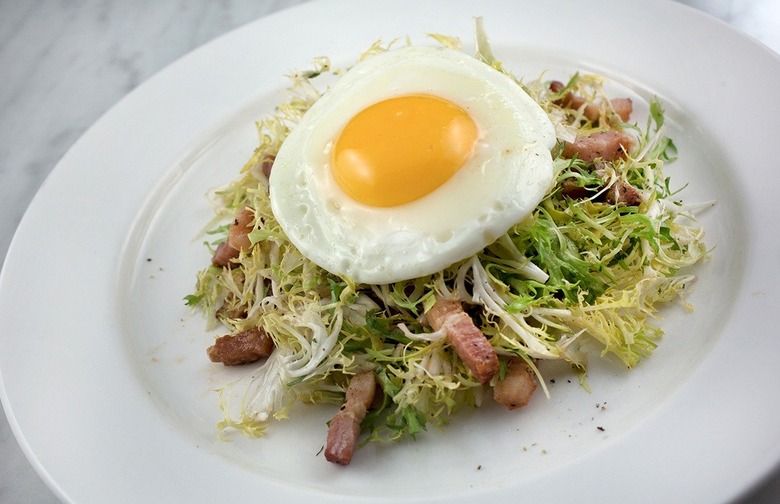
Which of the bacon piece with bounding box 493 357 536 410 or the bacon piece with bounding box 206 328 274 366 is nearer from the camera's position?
the bacon piece with bounding box 493 357 536 410

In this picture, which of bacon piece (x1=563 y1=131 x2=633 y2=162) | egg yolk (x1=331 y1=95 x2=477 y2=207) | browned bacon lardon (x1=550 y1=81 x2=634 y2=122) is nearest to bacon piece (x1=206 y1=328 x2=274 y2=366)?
egg yolk (x1=331 y1=95 x2=477 y2=207)

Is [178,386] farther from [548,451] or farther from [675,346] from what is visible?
[675,346]

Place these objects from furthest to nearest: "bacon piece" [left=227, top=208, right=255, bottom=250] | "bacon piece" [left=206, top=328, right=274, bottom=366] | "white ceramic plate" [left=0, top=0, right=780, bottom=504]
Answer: "bacon piece" [left=227, top=208, right=255, bottom=250]
"bacon piece" [left=206, top=328, right=274, bottom=366]
"white ceramic plate" [left=0, top=0, right=780, bottom=504]

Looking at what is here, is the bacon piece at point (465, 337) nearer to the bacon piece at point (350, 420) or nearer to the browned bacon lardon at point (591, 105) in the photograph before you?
the bacon piece at point (350, 420)

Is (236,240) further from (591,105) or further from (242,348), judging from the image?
(591,105)

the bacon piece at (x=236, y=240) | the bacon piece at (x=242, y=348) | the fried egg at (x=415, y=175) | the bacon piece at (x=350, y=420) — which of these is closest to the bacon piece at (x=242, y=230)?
the bacon piece at (x=236, y=240)

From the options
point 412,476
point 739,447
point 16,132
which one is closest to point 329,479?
point 412,476

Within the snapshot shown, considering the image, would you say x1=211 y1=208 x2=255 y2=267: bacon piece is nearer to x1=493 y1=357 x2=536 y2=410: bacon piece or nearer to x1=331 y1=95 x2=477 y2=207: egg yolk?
x1=331 y1=95 x2=477 y2=207: egg yolk
